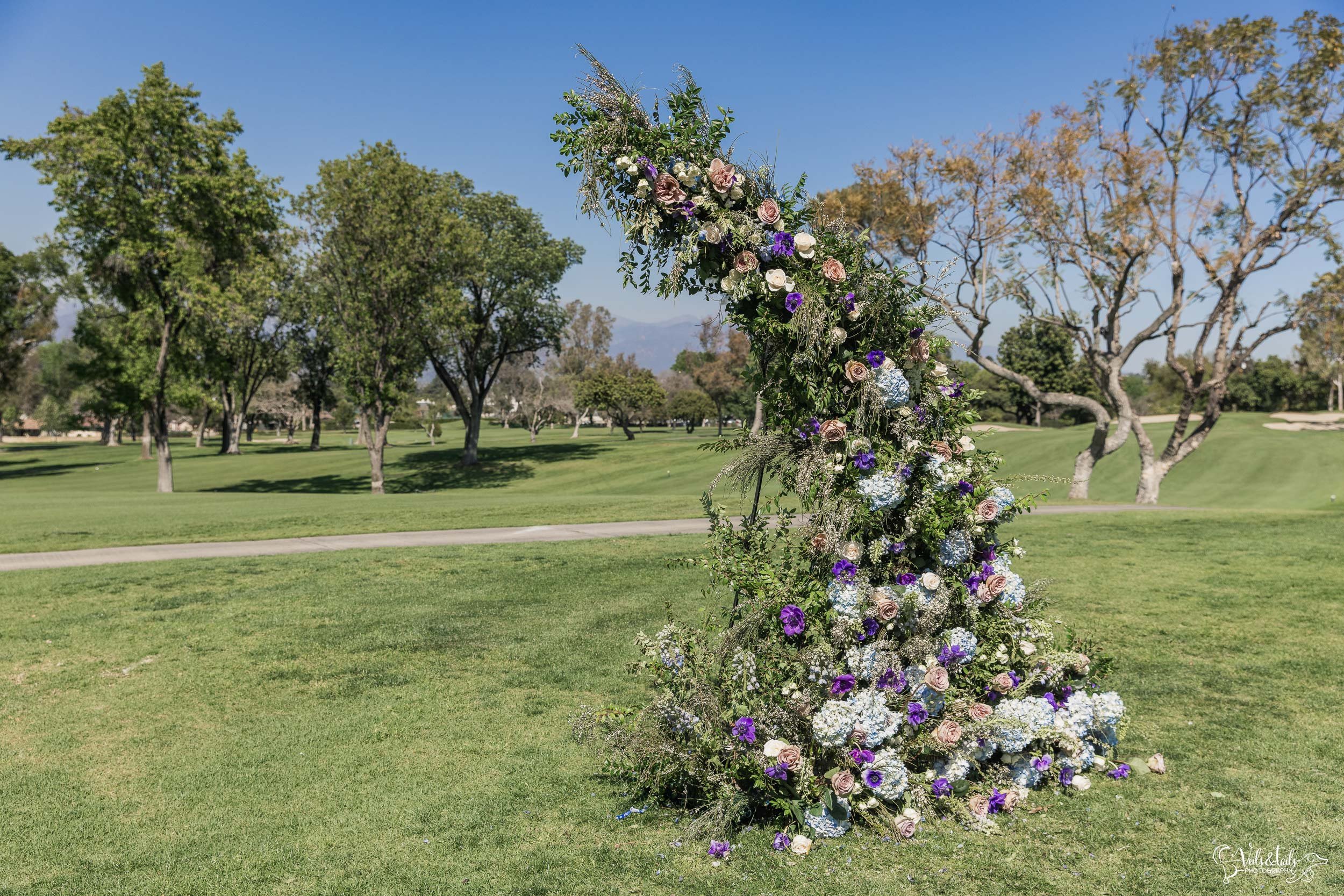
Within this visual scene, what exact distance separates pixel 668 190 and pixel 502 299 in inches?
1491

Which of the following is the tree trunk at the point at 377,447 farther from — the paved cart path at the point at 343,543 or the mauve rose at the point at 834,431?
the mauve rose at the point at 834,431

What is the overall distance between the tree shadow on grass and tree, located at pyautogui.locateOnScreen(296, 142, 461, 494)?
5.18 metres

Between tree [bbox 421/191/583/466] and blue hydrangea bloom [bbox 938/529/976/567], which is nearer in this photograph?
blue hydrangea bloom [bbox 938/529/976/567]

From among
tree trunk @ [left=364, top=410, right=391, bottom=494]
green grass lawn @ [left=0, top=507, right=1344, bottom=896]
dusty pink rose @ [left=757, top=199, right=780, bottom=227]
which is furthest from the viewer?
tree trunk @ [left=364, top=410, right=391, bottom=494]

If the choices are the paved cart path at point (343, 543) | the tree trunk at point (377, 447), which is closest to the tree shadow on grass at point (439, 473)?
the tree trunk at point (377, 447)

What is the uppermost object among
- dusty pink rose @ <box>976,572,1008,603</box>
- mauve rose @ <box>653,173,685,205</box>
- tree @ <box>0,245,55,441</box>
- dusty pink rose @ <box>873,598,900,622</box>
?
tree @ <box>0,245,55,441</box>

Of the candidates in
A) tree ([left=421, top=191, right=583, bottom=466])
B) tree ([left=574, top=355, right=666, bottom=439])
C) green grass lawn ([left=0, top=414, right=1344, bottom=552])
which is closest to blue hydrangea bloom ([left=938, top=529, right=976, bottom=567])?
green grass lawn ([left=0, top=414, right=1344, bottom=552])

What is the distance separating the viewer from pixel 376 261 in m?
28.1

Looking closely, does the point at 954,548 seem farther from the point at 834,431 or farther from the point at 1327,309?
the point at 1327,309

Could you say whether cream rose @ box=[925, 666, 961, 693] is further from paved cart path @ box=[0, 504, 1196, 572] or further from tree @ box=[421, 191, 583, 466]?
tree @ box=[421, 191, 583, 466]

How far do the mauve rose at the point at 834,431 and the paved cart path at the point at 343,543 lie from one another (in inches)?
400

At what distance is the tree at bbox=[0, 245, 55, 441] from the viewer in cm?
3969

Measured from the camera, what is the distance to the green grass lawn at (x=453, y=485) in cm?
1678

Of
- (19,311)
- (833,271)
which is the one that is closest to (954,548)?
(833,271)
